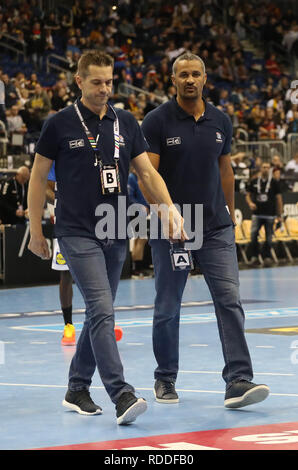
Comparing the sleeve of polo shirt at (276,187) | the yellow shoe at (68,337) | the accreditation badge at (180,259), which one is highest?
the accreditation badge at (180,259)

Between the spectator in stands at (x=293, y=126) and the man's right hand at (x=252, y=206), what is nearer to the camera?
the man's right hand at (x=252, y=206)

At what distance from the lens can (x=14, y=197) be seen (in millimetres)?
18438

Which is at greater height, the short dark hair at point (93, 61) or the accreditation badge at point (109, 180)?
the short dark hair at point (93, 61)

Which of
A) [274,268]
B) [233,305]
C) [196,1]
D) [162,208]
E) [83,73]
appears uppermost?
[196,1]

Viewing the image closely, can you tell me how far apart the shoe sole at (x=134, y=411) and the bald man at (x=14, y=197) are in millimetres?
11718

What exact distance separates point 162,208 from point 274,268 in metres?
15.7

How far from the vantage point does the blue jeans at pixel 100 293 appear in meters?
6.72

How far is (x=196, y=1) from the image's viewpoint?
1388 inches

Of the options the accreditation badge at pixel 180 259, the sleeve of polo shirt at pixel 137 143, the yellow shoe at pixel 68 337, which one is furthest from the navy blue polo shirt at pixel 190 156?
the yellow shoe at pixel 68 337

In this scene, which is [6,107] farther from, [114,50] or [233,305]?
[233,305]

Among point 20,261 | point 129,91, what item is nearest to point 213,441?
point 20,261

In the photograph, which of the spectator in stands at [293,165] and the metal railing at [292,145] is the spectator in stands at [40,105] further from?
the metal railing at [292,145]

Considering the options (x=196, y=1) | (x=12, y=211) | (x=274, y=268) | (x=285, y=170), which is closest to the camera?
(x=12, y=211)
